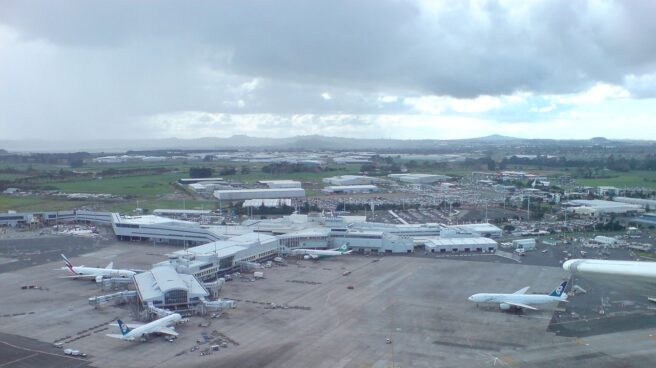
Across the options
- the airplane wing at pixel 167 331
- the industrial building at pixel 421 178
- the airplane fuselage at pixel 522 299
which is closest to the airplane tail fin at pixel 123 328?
the airplane wing at pixel 167 331

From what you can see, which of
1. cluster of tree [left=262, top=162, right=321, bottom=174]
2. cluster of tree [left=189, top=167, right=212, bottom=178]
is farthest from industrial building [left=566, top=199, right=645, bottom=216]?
cluster of tree [left=262, top=162, right=321, bottom=174]

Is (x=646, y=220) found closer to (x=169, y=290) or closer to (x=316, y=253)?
(x=316, y=253)

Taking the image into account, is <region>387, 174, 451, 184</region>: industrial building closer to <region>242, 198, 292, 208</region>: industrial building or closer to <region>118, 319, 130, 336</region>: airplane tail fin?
<region>242, 198, 292, 208</region>: industrial building

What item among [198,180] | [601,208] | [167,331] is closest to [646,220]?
[601,208]

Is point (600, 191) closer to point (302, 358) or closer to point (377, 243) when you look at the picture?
point (377, 243)

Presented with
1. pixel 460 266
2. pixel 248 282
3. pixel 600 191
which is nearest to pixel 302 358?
pixel 248 282

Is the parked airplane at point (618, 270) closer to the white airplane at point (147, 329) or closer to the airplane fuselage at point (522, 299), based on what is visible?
the airplane fuselage at point (522, 299)
